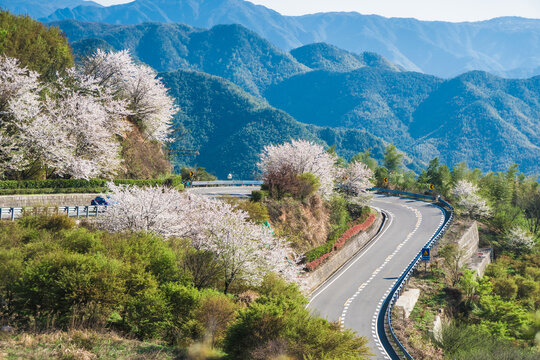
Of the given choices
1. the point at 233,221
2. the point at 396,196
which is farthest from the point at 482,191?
the point at 233,221

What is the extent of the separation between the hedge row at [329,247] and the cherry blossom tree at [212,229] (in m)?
6.61

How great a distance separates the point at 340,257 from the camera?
128ft

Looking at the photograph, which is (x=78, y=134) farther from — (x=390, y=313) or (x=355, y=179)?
(x=355, y=179)

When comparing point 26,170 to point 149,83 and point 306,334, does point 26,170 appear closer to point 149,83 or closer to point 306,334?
point 149,83

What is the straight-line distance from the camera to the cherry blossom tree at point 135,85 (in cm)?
4794

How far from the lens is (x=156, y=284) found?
18.3 metres

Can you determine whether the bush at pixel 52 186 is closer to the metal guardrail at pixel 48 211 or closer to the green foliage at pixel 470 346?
the metal guardrail at pixel 48 211

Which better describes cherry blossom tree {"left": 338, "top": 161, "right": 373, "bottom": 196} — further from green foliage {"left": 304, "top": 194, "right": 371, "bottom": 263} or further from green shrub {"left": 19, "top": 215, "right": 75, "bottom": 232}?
green shrub {"left": 19, "top": 215, "right": 75, "bottom": 232}

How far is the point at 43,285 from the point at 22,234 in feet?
19.8

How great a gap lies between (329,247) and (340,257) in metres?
1.95

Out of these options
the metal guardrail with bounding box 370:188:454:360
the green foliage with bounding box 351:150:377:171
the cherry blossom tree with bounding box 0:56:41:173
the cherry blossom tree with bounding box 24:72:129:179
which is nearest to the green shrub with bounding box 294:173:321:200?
the metal guardrail with bounding box 370:188:454:360

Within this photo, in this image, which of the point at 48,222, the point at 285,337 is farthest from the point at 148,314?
the point at 48,222

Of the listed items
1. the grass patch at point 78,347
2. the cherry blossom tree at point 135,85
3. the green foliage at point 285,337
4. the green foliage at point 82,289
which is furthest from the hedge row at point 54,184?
the green foliage at point 285,337

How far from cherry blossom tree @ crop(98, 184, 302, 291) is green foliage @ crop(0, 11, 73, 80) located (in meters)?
25.5
